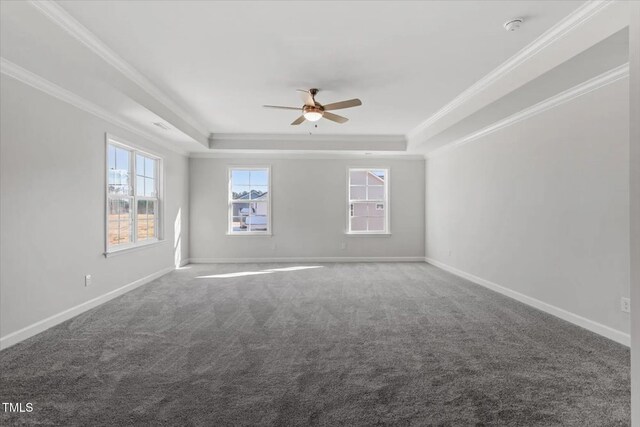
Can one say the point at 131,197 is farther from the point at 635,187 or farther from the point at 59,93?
the point at 635,187

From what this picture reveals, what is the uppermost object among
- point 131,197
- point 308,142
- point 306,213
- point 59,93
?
point 308,142

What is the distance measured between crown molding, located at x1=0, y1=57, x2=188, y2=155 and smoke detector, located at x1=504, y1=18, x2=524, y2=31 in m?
4.13

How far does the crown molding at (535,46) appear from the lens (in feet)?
7.92

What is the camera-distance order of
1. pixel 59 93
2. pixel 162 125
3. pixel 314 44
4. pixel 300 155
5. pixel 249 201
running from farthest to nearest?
pixel 249 201, pixel 300 155, pixel 162 125, pixel 59 93, pixel 314 44

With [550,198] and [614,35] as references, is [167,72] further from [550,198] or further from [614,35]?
[550,198]

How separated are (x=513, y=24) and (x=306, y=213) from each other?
18.4ft

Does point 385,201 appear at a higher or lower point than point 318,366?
higher

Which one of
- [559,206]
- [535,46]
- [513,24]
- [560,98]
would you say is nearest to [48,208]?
[513,24]

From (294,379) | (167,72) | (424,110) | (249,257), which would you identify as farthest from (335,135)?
(294,379)

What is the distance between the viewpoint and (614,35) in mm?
2459

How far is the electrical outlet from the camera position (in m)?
2.99

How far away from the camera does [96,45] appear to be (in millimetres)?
3037

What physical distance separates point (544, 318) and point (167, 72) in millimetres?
4867

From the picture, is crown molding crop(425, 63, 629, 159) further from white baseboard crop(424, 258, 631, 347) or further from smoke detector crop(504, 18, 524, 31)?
white baseboard crop(424, 258, 631, 347)
